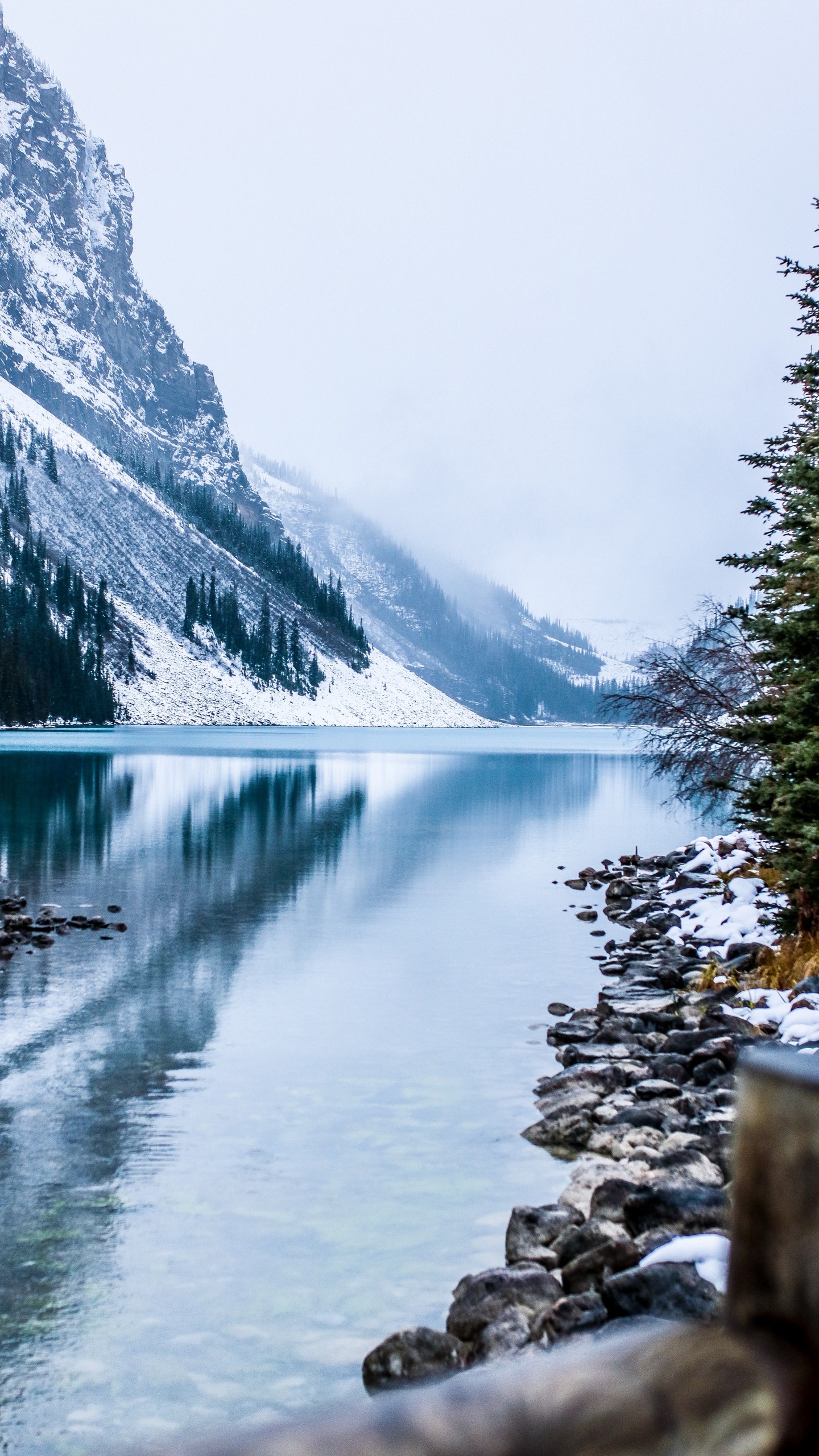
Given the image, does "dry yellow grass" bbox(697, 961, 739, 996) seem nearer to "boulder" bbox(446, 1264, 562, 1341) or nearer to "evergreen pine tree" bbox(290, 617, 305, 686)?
"boulder" bbox(446, 1264, 562, 1341)

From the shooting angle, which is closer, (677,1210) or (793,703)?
(677,1210)

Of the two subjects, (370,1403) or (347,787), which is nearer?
(370,1403)

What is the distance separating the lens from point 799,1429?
4.32 feet

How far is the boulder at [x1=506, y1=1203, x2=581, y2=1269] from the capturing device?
21.8ft

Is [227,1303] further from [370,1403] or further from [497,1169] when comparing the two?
[370,1403]

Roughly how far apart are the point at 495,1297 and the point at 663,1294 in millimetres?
1029

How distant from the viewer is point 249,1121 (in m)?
9.36

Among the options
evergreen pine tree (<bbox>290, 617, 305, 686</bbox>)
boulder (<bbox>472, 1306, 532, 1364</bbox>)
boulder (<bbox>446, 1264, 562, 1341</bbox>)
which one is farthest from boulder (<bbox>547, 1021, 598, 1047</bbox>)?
evergreen pine tree (<bbox>290, 617, 305, 686</bbox>)

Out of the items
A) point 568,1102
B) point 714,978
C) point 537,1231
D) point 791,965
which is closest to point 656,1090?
point 568,1102

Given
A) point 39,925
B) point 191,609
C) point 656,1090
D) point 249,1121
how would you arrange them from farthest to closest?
point 191,609, point 39,925, point 656,1090, point 249,1121

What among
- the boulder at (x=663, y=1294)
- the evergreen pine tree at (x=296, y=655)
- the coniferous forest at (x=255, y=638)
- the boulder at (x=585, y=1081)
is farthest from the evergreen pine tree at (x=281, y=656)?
the boulder at (x=663, y=1294)

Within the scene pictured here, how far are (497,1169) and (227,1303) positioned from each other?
8.93ft

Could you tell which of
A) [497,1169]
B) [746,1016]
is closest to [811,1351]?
[497,1169]

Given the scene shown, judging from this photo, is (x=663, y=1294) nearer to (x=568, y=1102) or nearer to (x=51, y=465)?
(x=568, y=1102)
